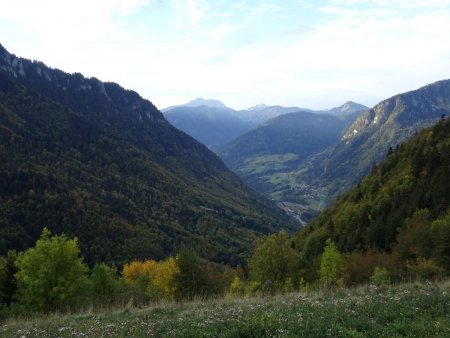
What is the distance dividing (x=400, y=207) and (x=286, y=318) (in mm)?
95753

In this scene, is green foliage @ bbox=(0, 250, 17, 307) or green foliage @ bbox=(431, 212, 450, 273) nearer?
green foliage @ bbox=(431, 212, 450, 273)

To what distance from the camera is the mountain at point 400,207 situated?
7762cm

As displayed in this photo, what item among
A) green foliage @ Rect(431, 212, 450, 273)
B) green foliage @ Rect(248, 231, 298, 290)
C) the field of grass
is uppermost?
the field of grass

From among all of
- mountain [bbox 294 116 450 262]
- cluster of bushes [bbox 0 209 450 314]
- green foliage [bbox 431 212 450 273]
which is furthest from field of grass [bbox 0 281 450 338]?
mountain [bbox 294 116 450 262]

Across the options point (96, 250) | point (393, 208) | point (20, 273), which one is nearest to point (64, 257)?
point (20, 273)

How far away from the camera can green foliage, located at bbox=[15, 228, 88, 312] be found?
51625mm

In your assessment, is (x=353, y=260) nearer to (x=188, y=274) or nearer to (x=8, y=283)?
(x=188, y=274)

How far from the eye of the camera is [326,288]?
21.6 metres

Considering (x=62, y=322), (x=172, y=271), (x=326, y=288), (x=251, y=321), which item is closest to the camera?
(x=251, y=321)

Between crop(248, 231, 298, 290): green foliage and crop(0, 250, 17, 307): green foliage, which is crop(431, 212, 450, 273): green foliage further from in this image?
crop(0, 250, 17, 307): green foliage

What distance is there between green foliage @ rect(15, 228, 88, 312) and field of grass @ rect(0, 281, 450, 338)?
113 ft

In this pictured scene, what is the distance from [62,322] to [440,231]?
187ft

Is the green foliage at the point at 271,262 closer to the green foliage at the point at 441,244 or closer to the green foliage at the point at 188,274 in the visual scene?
the green foliage at the point at 188,274

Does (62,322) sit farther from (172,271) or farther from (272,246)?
(272,246)
